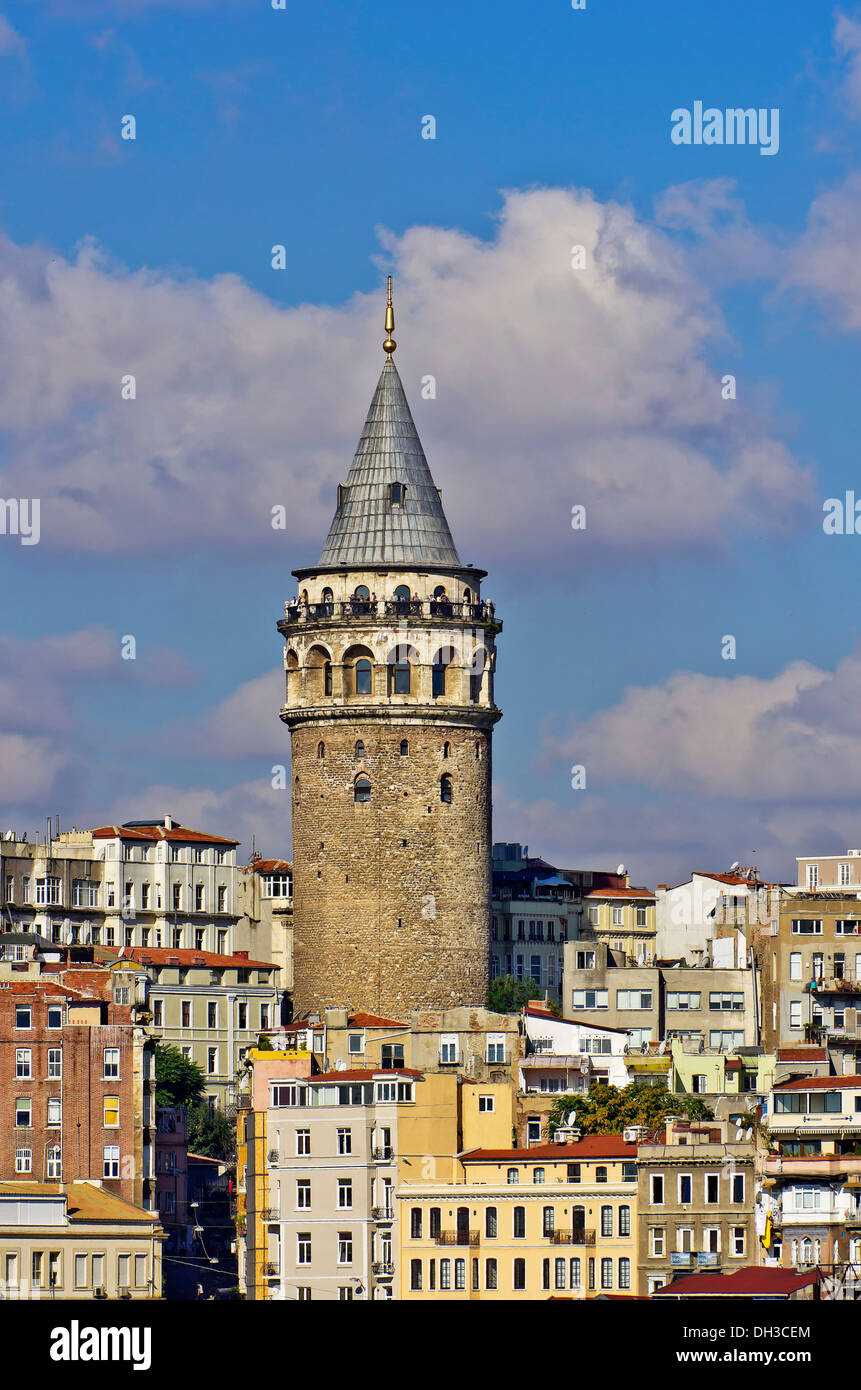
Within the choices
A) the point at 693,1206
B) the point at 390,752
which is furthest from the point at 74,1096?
the point at 390,752

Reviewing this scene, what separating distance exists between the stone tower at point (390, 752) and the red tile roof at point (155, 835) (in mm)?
11529

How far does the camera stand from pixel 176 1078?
10725 centimetres

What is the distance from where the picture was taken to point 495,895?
397 ft

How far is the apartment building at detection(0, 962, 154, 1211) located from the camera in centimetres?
9081

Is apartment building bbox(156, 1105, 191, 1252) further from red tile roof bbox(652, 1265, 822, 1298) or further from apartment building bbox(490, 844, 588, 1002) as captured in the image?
red tile roof bbox(652, 1265, 822, 1298)

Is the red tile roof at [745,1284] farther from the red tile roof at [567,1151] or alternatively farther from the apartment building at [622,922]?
the apartment building at [622,922]

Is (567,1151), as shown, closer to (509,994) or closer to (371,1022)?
(371,1022)

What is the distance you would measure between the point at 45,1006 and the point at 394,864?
1835 centimetres

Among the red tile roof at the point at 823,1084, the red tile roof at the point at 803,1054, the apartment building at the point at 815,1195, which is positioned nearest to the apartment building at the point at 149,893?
A: the red tile roof at the point at 803,1054

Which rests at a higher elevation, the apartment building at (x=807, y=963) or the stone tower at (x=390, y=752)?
the stone tower at (x=390, y=752)

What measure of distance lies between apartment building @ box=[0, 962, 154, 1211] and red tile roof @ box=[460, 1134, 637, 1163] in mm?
9507

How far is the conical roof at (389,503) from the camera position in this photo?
11169 cm
